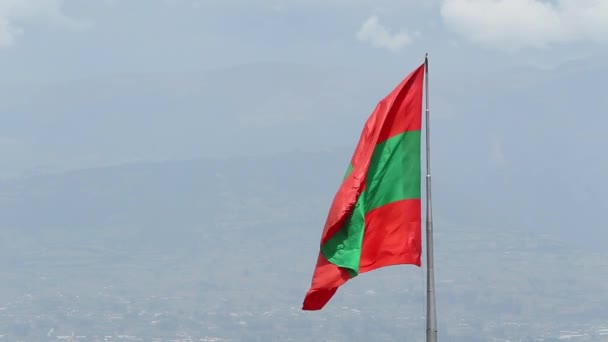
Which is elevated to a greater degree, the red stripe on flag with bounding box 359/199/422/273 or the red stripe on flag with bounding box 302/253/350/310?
the red stripe on flag with bounding box 359/199/422/273

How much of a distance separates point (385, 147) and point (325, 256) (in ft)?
5.48

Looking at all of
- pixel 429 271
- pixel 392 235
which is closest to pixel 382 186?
pixel 392 235

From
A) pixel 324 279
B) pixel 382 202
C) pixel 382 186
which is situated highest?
pixel 382 186

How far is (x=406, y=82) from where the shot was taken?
2192 cm

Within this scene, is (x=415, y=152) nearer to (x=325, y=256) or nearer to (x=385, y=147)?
(x=385, y=147)

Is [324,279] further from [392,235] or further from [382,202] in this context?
[382,202]

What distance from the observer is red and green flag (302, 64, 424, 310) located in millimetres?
21828

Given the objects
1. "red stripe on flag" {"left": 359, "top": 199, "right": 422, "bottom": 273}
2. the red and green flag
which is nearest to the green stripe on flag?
the red and green flag

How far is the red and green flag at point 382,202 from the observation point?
2183 cm

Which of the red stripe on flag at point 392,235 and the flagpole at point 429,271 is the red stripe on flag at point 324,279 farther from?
the flagpole at point 429,271

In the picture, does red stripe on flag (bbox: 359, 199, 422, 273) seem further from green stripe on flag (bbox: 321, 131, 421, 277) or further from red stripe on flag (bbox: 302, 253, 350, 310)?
red stripe on flag (bbox: 302, 253, 350, 310)

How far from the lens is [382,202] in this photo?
2195 cm

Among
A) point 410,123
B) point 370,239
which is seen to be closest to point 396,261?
point 370,239

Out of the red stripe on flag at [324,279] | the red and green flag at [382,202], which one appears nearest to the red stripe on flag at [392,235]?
the red and green flag at [382,202]
